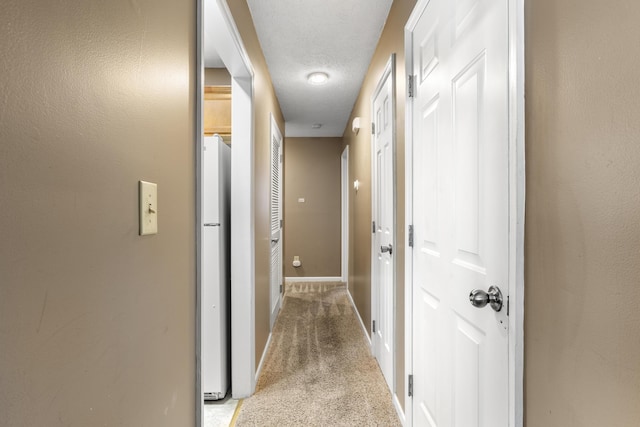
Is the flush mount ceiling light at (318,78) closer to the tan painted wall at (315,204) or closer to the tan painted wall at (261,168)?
the tan painted wall at (261,168)

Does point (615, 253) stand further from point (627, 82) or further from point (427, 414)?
point (427, 414)

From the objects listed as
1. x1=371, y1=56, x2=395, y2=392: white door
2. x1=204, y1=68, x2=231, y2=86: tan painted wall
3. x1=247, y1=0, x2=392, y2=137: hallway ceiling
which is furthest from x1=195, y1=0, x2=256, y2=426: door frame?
x1=371, y1=56, x2=395, y2=392: white door

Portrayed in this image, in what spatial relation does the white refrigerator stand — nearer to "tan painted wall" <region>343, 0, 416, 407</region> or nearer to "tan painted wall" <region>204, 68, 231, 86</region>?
"tan painted wall" <region>204, 68, 231, 86</region>

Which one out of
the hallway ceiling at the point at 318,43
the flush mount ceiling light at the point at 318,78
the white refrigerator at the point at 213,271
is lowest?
the white refrigerator at the point at 213,271

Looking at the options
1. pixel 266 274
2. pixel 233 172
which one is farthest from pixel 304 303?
pixel 233 172

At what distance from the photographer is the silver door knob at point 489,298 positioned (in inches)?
36.1

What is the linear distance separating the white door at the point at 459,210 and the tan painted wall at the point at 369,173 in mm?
192

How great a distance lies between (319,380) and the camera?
2250 millimetres

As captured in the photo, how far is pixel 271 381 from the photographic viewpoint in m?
2.24

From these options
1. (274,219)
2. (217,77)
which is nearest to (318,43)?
(217,77)

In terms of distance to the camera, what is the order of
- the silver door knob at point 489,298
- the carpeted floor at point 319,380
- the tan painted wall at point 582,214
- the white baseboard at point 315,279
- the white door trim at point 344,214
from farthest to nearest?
the white baseboard at point 315,279 → the white door trim at point 344,214 → the carpeted floor at point 319,380 → the silver door knob at point 489,298 → the tan painted wall at point 582,214

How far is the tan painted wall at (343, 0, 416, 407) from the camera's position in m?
1.80

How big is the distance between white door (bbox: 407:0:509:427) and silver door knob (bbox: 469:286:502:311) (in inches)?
0.5

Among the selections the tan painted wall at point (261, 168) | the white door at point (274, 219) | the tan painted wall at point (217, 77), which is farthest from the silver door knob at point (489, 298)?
the tan painted wall at point (217, 77)
